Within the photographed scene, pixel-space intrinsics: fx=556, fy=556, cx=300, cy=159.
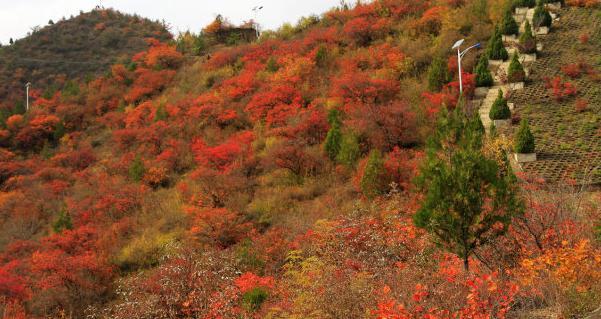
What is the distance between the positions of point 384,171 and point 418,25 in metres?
18.1

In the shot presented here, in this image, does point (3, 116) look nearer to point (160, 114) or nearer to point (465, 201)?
point (160, 114)

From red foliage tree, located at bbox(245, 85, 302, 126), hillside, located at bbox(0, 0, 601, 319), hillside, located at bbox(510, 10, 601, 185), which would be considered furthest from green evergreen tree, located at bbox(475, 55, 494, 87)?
red foliage tree, located at bbox(245, 85, 302, 126)

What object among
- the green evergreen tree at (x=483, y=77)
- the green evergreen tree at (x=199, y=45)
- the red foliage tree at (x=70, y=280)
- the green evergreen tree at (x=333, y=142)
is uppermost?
the green evergreen tree at (x=199, y=45)

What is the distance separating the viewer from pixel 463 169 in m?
9.94

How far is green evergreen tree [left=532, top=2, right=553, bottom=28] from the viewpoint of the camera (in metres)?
29.8

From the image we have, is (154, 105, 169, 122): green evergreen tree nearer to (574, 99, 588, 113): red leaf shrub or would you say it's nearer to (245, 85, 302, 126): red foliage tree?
(245, 85, 302, 126): red foliage tree

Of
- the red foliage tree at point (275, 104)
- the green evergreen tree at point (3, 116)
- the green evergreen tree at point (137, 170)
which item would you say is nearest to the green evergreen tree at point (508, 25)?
the red foliage tree at point (275, 104)

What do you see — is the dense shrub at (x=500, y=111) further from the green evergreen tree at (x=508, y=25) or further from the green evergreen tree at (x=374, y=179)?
the green evergreen tree at (x=508, y=25)

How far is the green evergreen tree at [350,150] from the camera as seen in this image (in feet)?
72.1

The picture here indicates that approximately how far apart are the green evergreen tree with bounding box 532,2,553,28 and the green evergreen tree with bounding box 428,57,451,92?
7614 millimetres

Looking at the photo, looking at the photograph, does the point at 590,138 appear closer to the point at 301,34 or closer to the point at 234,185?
the point at 234,185

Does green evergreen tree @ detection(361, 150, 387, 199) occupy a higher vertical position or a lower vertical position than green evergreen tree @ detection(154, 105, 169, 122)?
lower

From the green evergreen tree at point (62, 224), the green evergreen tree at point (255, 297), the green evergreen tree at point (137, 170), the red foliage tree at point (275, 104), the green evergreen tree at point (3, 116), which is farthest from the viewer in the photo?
the green evergreen tree at point (3, 116)

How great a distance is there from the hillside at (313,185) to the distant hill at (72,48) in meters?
14.2
